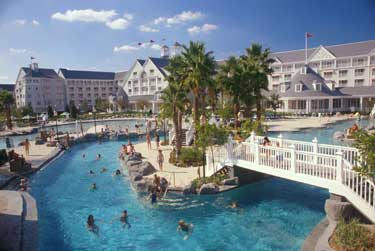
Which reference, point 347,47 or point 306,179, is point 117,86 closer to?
point 347,47

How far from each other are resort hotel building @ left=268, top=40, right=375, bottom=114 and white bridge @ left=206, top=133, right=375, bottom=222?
163 ft

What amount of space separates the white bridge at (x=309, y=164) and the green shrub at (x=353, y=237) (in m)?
1.17

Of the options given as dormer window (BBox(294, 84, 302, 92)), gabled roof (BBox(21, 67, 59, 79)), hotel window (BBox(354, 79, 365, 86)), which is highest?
gabled roof (BBox(21, 67, 59, 79))

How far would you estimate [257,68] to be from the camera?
109 feet

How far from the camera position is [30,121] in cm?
6512

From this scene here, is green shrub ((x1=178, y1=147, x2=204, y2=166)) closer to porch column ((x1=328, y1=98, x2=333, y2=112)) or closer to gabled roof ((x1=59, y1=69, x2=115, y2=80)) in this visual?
porch column ((x1=328, y1=98, x2=333, y2=112))

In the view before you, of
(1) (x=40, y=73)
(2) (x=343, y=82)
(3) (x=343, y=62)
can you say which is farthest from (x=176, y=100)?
(1) (x=40, y=73)

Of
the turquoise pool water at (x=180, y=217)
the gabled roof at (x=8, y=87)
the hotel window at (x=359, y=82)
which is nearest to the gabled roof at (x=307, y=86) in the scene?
the hotel window at (x=359, y=82)

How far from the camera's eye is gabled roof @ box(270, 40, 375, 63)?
228ft

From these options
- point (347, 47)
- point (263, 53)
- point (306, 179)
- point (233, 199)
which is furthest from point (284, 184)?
point (347, 47)

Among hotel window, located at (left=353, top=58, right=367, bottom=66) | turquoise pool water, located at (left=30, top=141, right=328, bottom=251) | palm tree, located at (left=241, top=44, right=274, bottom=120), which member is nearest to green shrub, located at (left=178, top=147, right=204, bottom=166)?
turquoise pool water, located at (left=30, top=141, right=328, bottom=251)

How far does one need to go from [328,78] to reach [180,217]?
7461 centimetres

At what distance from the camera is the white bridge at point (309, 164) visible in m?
10.8

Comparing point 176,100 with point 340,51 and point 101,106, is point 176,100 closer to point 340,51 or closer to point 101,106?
point 340,51
